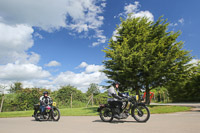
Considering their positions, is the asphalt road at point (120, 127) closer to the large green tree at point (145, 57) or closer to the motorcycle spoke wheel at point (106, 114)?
the motorcycle spoke wheel at point (106, 114)

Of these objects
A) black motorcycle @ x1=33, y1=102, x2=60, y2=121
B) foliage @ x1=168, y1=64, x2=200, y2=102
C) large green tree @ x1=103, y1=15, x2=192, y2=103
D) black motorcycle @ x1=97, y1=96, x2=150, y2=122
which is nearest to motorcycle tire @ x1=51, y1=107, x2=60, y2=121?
black motorcycle @ x1=33, y1=102, x2=60, y2=121

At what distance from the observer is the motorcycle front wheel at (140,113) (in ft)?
19.0

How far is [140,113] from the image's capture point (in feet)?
19.5

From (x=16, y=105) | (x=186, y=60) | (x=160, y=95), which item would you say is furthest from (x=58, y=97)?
(x=160, y=95)

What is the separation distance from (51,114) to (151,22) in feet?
43.3

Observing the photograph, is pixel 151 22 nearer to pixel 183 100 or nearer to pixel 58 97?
pixel 58 97

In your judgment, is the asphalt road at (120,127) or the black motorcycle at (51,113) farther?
the black motorcycle at (51,113)

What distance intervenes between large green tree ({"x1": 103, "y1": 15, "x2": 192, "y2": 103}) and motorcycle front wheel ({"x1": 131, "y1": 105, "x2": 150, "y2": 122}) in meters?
5.87

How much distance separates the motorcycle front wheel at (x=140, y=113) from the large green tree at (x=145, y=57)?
5868 mm

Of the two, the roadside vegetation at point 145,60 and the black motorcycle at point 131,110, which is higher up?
the roadside vegetation at point 145,60

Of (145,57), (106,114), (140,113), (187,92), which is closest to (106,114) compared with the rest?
(106,114)

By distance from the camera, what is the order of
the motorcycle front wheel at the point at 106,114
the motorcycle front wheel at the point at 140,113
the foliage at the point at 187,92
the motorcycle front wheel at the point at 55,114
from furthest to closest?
1. the foliage at the point at 187,92
2. the motorcycle front wheel at the point at 55,114
3. the motorcycle front wheel at the point at 106,114
4. the motorcycle front wheel at the point at 140,113

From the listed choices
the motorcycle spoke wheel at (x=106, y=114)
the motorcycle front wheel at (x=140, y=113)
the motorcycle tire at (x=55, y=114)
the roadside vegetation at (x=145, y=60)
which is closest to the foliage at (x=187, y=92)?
the roadside vegetation at (x=145, y=60)

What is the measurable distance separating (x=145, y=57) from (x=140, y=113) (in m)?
6.77
